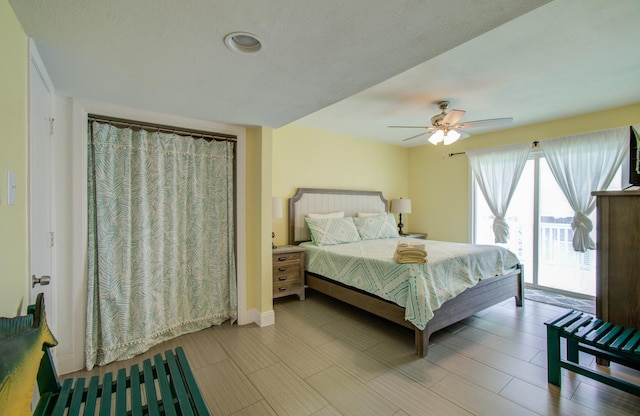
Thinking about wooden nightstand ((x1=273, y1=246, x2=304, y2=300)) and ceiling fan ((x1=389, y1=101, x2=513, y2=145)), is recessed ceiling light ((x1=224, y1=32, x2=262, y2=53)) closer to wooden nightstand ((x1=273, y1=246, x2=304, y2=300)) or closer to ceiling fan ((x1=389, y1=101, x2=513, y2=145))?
ceiling fan ((x1=389, y1=101, x2=513, y2=145))

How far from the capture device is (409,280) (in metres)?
2.37

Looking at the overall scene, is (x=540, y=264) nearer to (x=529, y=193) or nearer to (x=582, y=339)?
(x=529, y=193)

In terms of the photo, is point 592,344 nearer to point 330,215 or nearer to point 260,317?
point 260,317

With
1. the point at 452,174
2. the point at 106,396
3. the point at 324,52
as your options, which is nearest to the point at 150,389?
the point at 106,396

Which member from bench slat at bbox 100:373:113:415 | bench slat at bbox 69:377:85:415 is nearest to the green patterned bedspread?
bench slat at bbox 100:373:113:415

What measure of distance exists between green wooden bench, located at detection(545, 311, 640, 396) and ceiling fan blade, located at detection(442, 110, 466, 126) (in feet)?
6.65

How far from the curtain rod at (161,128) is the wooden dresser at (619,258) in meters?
3.40

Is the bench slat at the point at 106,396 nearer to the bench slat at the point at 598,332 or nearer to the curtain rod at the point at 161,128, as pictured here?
the curtain rod at the point at 161,128

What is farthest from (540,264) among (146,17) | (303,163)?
(146,17)

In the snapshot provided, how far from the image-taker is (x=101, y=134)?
2223 mm

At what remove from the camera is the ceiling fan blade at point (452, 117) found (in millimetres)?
2791

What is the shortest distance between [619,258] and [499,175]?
2.64m

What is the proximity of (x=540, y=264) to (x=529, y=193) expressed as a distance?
1124 mm

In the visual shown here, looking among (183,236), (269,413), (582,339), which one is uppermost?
(183,236)
